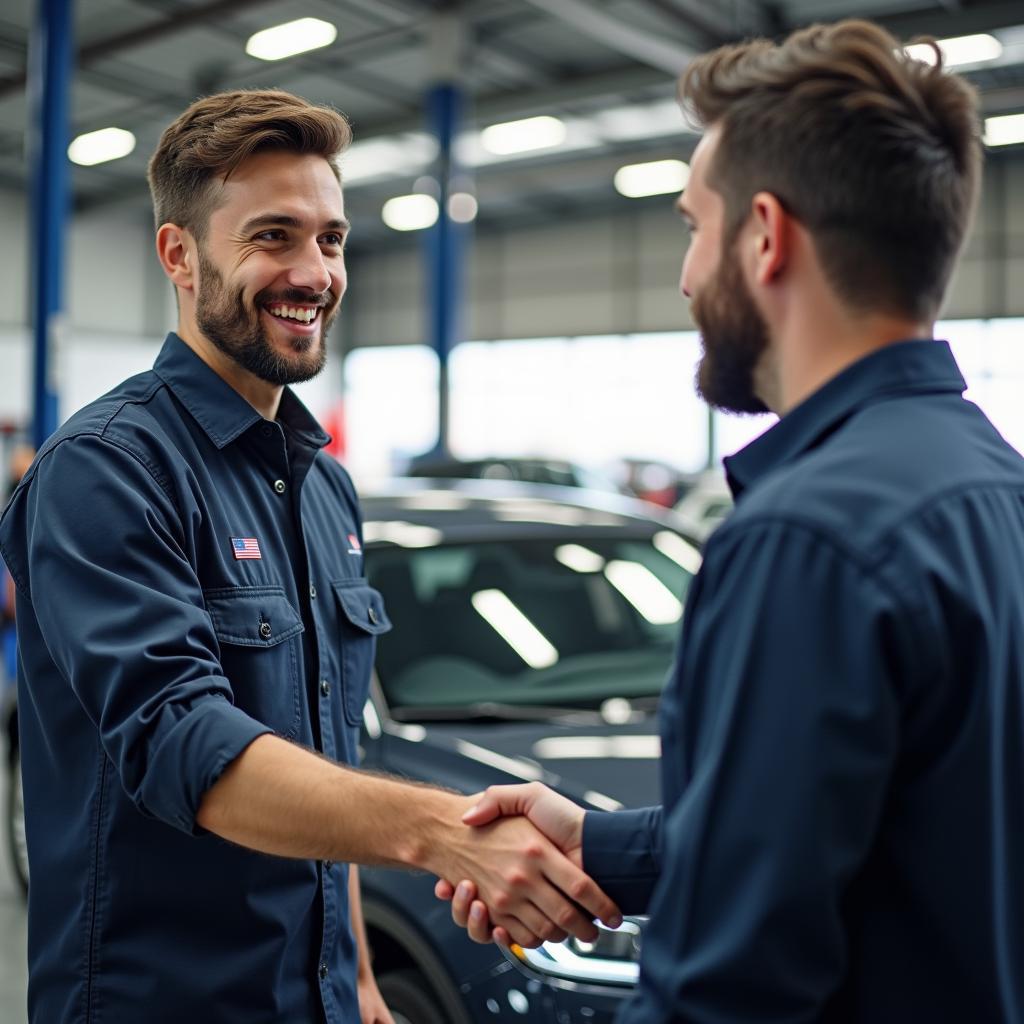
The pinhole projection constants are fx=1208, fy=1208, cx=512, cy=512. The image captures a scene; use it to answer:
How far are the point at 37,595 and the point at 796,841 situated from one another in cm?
101

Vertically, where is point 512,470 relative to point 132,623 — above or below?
above

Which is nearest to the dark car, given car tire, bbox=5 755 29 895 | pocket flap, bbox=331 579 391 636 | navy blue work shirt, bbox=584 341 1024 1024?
pocket flap, bbox=331 579 391 636

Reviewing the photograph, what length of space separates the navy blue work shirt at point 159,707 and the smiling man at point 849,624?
659 millimetres

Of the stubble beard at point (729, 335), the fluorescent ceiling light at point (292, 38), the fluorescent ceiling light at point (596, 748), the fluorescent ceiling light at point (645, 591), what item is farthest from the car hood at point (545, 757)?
the fluorescent ceiling light at point (292, 38)

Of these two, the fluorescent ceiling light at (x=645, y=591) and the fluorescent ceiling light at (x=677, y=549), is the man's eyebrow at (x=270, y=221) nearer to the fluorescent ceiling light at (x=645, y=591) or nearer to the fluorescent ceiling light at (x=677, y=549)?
the fluorescent ceiling light at (x=645, y=591)

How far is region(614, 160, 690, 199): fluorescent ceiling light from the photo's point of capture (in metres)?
16.8

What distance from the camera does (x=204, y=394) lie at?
5.58ft

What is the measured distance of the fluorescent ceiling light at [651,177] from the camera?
16781 mm

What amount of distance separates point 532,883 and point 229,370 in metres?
0.85

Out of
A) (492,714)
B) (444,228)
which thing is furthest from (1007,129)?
(492,714)

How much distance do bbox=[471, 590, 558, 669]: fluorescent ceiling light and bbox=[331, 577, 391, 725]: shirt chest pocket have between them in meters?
1.34

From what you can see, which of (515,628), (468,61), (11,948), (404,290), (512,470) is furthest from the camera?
(404,290)

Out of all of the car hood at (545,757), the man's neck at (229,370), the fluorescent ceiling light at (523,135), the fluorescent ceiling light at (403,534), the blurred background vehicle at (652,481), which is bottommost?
the car hood at (545,757)

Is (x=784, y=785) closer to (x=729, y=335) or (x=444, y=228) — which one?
(x=729, y=335)
